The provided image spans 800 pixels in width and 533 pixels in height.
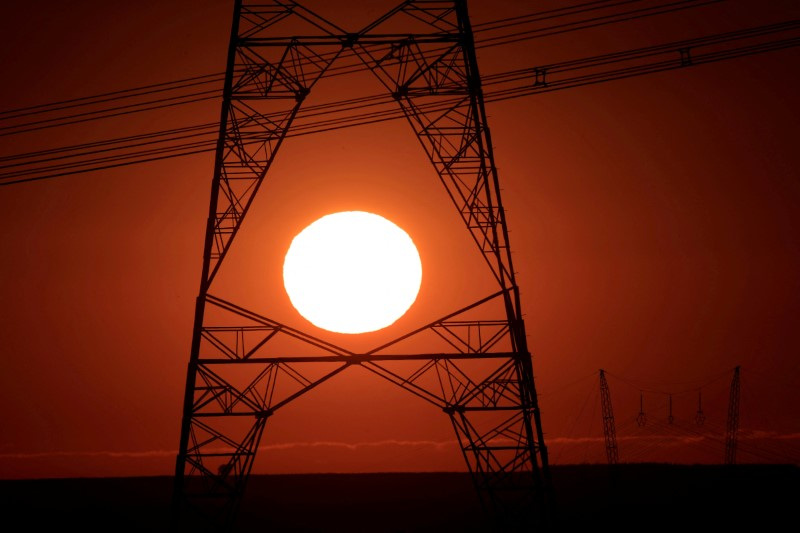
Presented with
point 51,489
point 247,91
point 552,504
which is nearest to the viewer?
point 552,504

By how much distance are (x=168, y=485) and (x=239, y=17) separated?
1881cm

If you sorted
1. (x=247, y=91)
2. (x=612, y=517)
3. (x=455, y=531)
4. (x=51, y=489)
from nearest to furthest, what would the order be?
(x=247, y=91) < (x=455, y=531) < (x=612, y=517) < (x=51, y=489)

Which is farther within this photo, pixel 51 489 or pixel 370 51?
pixel 51 489

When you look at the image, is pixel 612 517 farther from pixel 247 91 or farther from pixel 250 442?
pixel 247 91

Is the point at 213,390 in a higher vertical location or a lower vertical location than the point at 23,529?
higher

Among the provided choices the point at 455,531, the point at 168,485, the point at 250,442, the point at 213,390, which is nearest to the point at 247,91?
the point at 213,390

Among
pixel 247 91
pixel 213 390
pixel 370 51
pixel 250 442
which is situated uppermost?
pixel 370 51

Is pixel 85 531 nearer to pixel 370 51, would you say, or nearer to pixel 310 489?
pixel 310 489

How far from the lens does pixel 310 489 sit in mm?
27906

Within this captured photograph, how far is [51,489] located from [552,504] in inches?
831

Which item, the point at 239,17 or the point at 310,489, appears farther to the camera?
the point at 310,489

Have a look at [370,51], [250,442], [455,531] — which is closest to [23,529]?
[250,442]

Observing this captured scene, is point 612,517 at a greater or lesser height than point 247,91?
lesser

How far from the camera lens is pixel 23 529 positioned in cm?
2475
